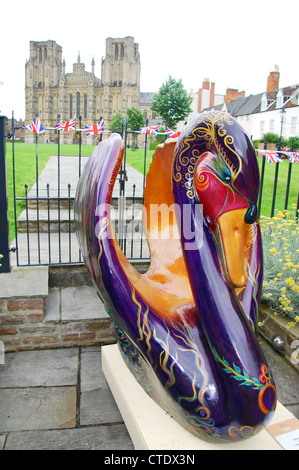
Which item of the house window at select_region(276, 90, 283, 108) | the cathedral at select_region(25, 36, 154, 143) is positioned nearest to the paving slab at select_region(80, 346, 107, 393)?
the house window at select_region(276, 90, 283, 108)

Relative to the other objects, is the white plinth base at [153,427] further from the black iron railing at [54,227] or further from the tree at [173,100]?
the tree at [173,100]

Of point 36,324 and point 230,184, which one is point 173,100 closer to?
point 36,324

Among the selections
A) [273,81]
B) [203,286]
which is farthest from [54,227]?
[273,81]

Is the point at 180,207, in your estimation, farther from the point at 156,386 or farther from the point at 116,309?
the point at 156,386

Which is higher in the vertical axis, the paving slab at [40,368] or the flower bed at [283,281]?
the flower bed at [283,281]

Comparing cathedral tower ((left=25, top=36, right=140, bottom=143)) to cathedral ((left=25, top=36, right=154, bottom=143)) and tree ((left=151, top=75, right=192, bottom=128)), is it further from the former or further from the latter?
tree ((left=151, top=75, right=192, bottom=128))

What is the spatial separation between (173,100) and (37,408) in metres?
37.0

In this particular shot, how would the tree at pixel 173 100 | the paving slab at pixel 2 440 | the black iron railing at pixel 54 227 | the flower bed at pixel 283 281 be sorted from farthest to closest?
the tree at pixel 173 100 → the black iron railing at pixel 54 227 → the flower bed at pixel 283 281 → the paving slab at pixel 2 440

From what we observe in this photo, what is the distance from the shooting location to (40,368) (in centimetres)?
289

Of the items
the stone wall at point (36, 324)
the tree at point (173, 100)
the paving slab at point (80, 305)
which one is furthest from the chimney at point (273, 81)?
the stone wall at point (36, 324)

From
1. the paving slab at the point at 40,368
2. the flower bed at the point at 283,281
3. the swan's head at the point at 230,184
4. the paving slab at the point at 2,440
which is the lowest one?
the paving slab at the point at 40,368

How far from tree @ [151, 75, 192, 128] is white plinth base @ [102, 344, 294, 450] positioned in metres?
35.8

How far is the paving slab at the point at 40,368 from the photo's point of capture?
2.70 m

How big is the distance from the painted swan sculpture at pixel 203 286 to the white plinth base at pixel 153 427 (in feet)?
0.35
